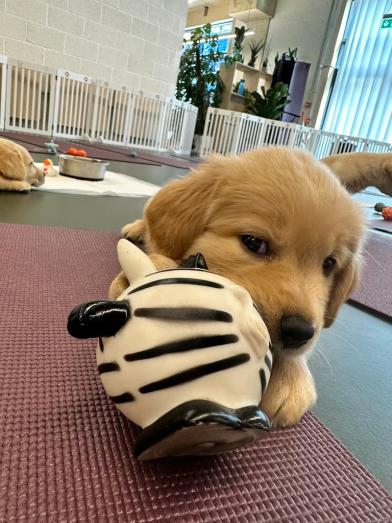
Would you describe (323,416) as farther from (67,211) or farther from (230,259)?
(67,211)

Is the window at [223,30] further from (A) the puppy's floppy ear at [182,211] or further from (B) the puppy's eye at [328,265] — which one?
(B) the puppy's eye at [328,265]

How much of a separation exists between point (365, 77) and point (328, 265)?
786cm

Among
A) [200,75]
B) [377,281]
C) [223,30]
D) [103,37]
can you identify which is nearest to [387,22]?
[200,75]

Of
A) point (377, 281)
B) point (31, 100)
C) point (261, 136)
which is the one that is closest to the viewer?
point (377, 281)

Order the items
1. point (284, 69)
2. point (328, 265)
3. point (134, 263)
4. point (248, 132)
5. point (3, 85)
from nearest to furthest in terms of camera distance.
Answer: point (134, 263) < point (328, 265) < point (3, 85) < point (248, 132) < point (284, 69)

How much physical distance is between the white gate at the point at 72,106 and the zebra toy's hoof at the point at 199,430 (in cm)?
585

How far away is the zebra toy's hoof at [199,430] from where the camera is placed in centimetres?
40

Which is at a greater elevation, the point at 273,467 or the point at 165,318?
the point at 165,318

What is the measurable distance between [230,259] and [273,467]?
34 cm

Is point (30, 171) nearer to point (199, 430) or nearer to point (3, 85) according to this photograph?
point (199, 430)

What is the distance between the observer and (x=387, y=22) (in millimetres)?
6992

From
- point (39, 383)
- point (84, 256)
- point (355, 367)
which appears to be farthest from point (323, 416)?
point (84, 256)

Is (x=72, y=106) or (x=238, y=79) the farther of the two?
(x=238, y=79)

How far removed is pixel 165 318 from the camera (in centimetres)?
46
